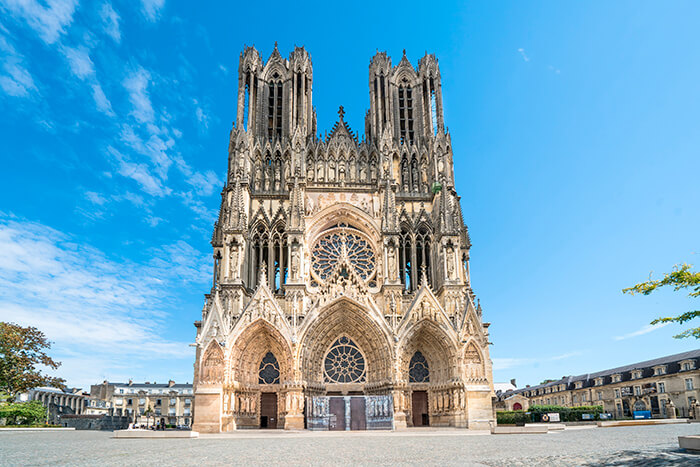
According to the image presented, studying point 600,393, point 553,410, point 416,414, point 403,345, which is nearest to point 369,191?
point 403,345

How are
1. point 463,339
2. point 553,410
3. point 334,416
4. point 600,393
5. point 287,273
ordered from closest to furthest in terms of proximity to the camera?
point 334,416 < point 463,339 < point 287,273 < point 553,410 < point 600,393

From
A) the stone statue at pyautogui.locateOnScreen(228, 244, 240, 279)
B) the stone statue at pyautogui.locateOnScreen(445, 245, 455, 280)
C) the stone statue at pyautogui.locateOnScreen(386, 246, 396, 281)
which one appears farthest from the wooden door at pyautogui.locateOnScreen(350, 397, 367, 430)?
→ the stone statue at pyautogui.locateOnScreen(228, 244, 240, 279)

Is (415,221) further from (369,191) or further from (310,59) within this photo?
(310,59)

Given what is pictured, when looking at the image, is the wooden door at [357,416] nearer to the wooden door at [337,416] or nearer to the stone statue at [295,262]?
the wooden door at [337,416]

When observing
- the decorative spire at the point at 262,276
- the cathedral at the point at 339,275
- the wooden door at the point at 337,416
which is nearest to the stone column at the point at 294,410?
the cathedral at the point at 339,275

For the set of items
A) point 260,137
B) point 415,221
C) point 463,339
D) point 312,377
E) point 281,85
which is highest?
point 281,85

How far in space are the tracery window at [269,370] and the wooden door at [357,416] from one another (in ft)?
19.5

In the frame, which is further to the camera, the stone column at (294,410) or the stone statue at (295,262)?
the stone statue at (295,262)

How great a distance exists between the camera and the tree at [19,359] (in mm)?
36375

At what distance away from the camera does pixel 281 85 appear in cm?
4069

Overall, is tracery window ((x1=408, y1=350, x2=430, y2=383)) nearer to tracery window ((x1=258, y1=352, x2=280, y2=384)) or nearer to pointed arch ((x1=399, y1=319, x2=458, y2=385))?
pointed arch ((x1=399, y1=319, x2=458, y2=385))

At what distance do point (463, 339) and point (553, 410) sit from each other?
66.5 feet

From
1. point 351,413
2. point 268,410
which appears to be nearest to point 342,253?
point 268,410

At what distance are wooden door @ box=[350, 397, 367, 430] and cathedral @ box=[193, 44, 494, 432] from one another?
0.07m
